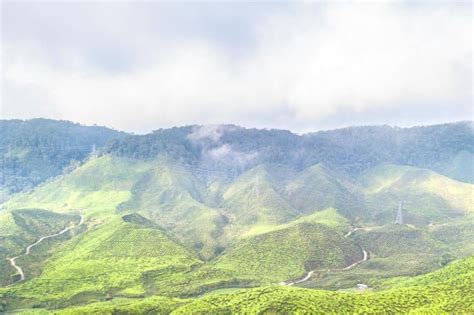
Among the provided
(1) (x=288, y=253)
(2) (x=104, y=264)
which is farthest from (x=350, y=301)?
(2) (x=104, y=264)

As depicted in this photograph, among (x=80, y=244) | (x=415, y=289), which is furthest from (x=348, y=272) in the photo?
(x=80, y=244)

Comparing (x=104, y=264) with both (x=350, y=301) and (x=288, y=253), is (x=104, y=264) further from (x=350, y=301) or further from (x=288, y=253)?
(x=350, y=301)

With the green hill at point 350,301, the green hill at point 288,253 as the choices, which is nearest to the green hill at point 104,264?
the green hill at point 288,253

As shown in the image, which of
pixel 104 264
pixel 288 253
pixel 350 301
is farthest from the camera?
pixel 288 253

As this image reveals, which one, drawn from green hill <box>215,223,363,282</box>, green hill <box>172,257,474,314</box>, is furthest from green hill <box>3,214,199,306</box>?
green hill <box>172,257,474,314</box>

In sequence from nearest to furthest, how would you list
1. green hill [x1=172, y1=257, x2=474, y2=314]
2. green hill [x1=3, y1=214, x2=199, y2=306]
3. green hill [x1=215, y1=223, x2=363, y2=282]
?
green hill [x1=172, y1=257, x2=474, y2=314] → green hill [x1=3, y1=214, x2=199, y2=306] → green hill [x1=215, y1=223, x2=363, y2=282]

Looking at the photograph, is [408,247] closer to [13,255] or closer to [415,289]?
[415,289]

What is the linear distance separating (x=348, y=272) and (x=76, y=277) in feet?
284

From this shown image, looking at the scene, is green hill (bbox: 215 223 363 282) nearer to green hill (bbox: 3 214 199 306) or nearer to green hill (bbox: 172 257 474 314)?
green hill (bbox: 3 214 199 306)

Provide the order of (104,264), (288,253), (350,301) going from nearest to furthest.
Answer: (350,301) < (104,264) < (288,253)

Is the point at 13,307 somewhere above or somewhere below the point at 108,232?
below

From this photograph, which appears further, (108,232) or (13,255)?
(108,232)

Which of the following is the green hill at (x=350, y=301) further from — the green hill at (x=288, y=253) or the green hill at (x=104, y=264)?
the green hill at (x=288, y=253)

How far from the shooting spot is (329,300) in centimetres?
10112
